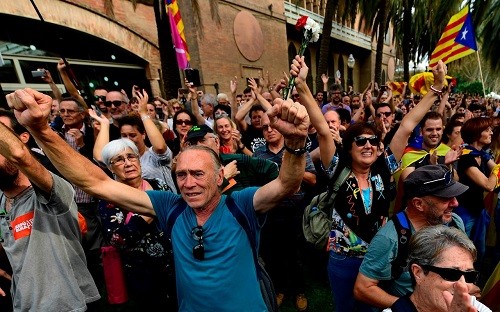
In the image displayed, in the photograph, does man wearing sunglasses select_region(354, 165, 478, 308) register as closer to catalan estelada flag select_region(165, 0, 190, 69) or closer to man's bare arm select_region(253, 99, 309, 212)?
man's bare arm select_region(253, 99, 309, 212)

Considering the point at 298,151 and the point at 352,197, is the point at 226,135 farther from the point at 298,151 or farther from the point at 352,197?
the point at 298,151

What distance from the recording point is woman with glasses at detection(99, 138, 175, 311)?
6.75 ft

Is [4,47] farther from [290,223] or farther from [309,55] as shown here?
[309,55]

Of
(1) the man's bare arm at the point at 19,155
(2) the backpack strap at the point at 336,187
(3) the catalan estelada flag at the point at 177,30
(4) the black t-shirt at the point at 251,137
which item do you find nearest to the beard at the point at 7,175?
(1) the man's bare arm at the point at 19,155

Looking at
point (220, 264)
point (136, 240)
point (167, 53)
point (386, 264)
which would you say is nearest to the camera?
point (220, 264)

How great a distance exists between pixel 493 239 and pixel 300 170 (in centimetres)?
284

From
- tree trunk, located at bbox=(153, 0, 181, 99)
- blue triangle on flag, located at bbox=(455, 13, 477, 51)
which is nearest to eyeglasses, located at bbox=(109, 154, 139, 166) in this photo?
blue triangle on flag, located at bbox=(455, 13, 477, 51)

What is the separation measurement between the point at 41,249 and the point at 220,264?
3.38 feet

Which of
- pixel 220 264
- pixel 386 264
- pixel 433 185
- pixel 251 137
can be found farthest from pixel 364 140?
pixel 251 137

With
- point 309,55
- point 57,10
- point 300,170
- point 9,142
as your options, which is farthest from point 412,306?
point 309,55

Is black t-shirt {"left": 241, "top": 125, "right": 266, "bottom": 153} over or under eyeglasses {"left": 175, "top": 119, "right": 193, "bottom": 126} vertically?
under

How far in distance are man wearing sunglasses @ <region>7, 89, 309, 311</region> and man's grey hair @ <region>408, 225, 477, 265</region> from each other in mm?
604

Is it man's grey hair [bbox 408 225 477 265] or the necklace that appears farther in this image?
the necklace

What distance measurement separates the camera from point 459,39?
19.2 feet
